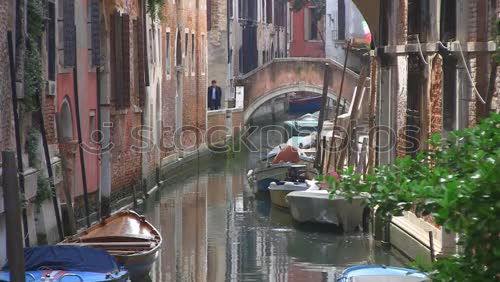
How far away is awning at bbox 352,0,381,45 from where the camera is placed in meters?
15.7

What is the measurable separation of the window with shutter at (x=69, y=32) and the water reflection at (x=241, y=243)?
279cm

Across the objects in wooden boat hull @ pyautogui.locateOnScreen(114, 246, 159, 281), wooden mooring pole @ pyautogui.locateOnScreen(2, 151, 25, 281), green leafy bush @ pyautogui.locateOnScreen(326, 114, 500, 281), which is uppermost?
green leafy bush @ pyautogui.locateOnScreen(326, 114, 500, 281)

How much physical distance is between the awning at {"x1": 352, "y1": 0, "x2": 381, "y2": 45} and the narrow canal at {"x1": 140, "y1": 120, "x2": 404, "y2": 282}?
289 centimetres

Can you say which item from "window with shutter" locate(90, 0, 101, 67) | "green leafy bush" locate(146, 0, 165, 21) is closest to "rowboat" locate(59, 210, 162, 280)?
"window with shutter" locate(90, 0, 101, 67)

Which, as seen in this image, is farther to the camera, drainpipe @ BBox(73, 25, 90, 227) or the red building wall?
→ the red building wall

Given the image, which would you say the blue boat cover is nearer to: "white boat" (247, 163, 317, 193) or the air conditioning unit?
the air conditioning unit

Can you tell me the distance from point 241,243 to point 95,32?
3.86 m

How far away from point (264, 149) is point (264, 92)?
68.1 inches

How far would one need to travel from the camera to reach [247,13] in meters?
42.6

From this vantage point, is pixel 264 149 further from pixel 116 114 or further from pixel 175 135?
pixel 116 114

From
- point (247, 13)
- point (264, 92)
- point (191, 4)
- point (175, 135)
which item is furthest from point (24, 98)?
point (247, 13)

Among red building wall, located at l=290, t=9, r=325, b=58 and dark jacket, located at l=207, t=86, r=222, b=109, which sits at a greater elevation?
red building wall, located at l=290, t=9, r=325, b=58

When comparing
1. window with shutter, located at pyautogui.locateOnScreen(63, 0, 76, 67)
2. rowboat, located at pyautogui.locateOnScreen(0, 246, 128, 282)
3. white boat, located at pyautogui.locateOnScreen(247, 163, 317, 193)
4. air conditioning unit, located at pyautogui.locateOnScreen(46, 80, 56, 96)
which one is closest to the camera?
rowboat, located at pyautogui.locateOnScreen(0, 246, 128, 282)

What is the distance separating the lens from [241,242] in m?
15.9
